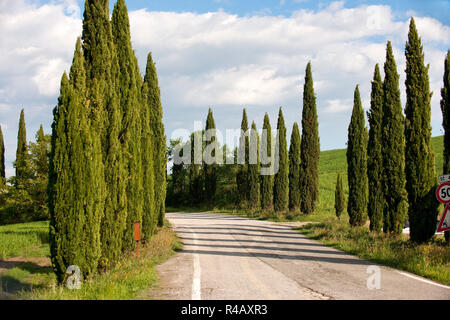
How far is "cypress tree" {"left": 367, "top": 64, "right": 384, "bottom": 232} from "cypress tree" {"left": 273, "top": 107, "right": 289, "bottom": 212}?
63.0 ft

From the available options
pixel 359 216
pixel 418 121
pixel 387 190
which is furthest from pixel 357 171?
pixel 418 121

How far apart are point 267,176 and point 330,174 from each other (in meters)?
23.4

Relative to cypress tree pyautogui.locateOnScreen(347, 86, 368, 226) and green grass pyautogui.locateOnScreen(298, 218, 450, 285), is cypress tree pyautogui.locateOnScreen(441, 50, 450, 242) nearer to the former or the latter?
green grass pyautogui.locateOnScreen(298, 218, 450, 285)

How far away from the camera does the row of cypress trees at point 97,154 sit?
9.10 m

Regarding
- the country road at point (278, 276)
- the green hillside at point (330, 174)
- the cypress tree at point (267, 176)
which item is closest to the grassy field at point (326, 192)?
the green hillside at point (330, 174)

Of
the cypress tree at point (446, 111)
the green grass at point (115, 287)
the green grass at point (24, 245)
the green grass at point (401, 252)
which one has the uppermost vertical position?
the cypress tree at point (446, 111)

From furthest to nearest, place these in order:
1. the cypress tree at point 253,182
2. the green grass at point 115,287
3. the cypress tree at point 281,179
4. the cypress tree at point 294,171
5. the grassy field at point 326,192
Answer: the cypress tree at point 253,182
the cypress tree at point 281,179
the cypress tree at point 294,171
the grassy field at point 326,192
the green grass at point 115,287

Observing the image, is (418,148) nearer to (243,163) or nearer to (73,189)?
(73,189)

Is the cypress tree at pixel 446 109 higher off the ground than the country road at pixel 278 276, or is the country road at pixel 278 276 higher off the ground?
the cypress tree at pixel 446 109

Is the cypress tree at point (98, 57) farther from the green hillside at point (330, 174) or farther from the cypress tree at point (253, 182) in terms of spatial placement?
the cypress tree at point (253, 182)

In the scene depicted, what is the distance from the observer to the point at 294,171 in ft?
125

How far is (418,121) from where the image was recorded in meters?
14.5

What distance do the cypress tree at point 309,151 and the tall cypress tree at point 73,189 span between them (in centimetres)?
2595
